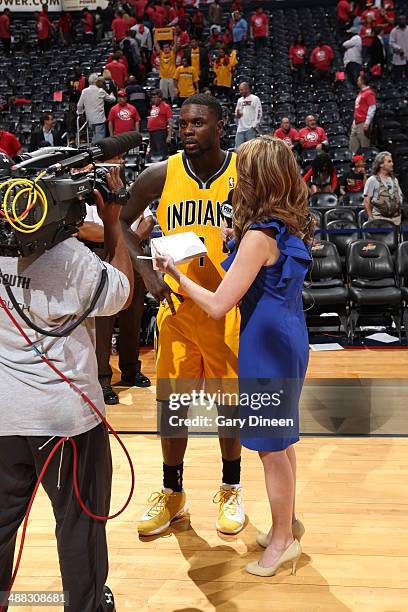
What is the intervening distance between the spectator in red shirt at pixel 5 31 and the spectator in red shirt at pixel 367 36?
839cm

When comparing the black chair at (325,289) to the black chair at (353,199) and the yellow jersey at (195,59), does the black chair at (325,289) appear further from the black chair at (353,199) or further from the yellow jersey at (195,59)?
the yellow jersey at (195,59)

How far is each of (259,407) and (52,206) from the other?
1.31 meters

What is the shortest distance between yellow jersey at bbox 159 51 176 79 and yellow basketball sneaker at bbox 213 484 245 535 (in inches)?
465

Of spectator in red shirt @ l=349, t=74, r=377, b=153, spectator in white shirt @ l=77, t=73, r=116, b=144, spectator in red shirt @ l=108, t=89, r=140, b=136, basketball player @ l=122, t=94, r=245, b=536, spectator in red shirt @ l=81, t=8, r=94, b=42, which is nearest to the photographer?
basketball player @ l=122, t=94, r=245, b=536

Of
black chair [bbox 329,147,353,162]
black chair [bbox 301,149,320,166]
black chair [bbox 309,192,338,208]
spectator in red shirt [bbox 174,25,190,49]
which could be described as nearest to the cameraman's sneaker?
black chair [bbox 309,192,338,208]

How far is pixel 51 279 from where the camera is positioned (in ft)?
6.79

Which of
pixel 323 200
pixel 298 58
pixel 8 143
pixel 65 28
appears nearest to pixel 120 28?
pixel 65 28

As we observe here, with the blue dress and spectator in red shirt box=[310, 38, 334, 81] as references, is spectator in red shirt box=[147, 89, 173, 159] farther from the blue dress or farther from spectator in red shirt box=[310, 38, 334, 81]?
the blue dress

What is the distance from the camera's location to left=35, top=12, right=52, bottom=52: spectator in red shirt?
17.6 metres

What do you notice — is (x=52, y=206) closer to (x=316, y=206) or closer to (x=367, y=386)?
(x=367, y=386)

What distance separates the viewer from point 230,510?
11.2ft

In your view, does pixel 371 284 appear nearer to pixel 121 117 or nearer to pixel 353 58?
pixel 121 117

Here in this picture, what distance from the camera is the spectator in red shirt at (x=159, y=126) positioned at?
1212 centimetres

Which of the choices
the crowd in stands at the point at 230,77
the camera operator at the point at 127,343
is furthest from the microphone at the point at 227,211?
the crowd in stands at the point at 230,77
